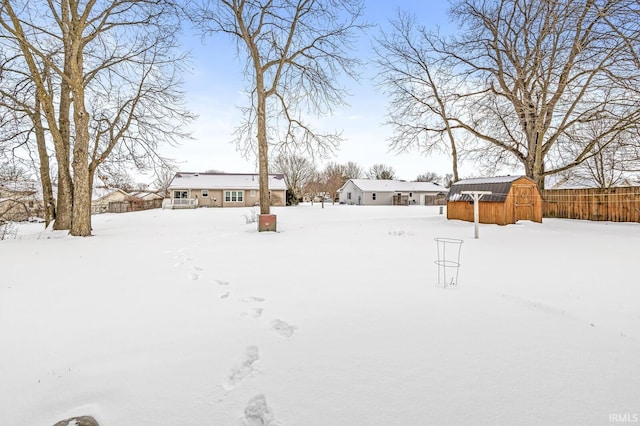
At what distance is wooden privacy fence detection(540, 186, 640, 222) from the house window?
28921 millimetres

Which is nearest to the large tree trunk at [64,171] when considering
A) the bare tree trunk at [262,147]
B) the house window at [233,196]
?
the bare tree trunk at [262,147]

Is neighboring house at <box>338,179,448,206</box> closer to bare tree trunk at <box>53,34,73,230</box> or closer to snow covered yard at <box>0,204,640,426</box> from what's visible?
bare tree trunk at <box>53,34,73,230</box>

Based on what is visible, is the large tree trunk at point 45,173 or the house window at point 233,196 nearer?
the large tree trunk at point 45,173

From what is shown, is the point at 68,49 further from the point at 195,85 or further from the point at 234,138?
the point at 234,138

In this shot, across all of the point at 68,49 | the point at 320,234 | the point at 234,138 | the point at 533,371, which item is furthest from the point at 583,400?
the point at 68,49

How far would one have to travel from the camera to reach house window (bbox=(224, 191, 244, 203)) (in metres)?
34.8

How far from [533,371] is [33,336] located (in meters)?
4.43

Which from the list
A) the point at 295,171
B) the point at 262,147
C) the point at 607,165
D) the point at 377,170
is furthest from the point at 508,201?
the point at 377,170

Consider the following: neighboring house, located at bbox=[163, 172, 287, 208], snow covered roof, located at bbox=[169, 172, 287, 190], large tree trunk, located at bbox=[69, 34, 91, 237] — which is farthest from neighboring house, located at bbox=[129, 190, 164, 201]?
large tree trunk, located at bbox=[69, 34, 91, 237]

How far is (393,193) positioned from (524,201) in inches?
1157

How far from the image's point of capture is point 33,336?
2855 mm

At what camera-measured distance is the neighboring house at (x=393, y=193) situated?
41.5 meters

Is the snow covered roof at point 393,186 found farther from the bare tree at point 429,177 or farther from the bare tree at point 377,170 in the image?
the bare tree at point 429,177

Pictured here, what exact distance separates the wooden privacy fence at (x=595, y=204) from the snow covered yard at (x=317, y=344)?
11.6 meters
